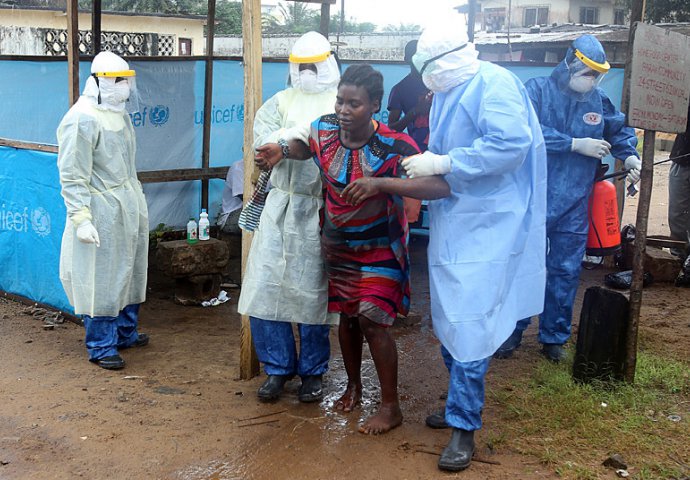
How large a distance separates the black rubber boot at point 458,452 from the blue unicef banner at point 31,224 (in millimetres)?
3355

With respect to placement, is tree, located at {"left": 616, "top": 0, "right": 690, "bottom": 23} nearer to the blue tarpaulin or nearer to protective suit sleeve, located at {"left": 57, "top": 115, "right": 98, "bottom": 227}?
the blue tarpaulin

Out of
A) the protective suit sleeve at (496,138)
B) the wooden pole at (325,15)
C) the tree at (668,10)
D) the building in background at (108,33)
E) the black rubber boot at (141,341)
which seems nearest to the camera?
the protective suit sleeve at (496,138)

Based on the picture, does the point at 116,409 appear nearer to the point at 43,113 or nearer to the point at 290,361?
the point at 290,361

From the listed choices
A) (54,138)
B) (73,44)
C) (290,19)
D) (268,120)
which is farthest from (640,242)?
(290,19)

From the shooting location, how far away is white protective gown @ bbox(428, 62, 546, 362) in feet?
11.1

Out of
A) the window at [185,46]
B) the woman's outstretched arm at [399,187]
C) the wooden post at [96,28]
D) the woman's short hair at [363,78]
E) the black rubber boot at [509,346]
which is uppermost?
the window at [185,46]

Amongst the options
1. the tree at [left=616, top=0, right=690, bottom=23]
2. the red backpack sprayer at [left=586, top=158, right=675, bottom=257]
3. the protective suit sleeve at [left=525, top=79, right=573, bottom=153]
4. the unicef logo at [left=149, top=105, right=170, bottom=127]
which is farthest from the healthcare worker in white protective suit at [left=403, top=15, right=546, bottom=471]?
the tree at [left=616, top=0, right=690, bottom=23]

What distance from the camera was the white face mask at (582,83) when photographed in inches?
190

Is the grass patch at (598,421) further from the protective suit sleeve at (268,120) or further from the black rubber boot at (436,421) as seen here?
the protective suit sleeve at (268,120)

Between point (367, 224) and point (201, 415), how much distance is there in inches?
53.5

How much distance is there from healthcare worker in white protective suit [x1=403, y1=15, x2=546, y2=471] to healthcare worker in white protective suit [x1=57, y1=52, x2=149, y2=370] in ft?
7.27

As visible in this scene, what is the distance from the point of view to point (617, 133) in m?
5.15

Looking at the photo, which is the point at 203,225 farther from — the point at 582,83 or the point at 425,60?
the point at 425,60

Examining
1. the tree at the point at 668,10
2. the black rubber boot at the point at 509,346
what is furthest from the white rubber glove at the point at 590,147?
the tree at the point at 668,10
